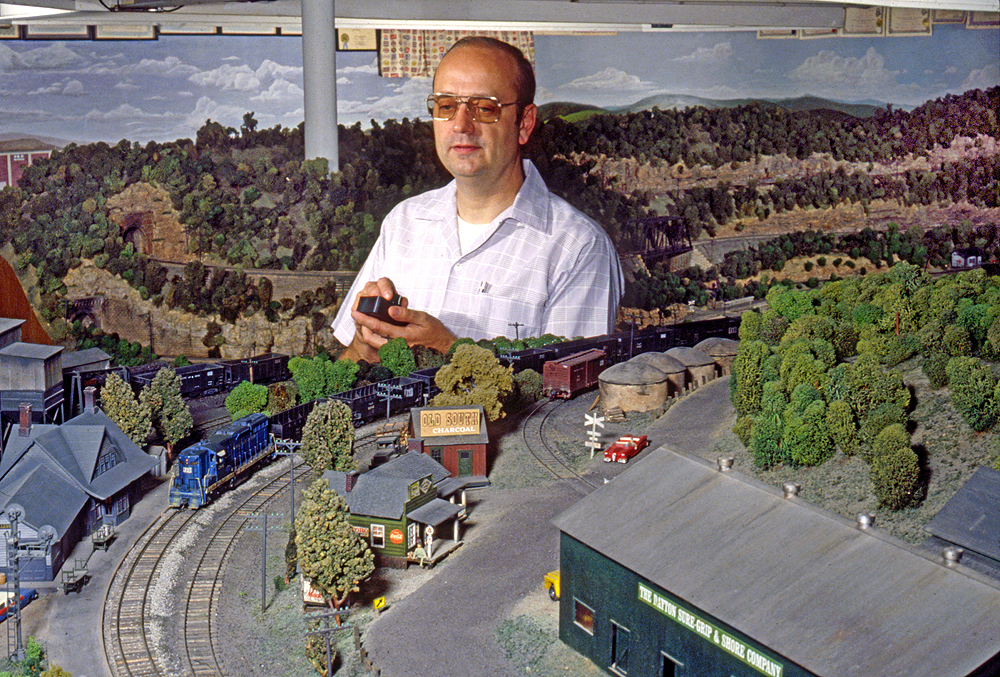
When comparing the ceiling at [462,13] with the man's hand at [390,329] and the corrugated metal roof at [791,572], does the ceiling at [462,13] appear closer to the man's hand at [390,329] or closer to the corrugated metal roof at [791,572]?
the man's hand at [390,329]

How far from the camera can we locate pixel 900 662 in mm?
19000

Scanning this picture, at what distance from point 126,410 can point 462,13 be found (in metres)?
17.6

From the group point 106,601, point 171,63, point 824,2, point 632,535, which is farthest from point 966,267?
point 106,601

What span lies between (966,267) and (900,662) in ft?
102

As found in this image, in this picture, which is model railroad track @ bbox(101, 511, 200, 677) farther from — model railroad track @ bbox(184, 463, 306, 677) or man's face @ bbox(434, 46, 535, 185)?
man's face @ bbox(434, 46, 535, 185)

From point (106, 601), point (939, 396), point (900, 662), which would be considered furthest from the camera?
point (939, 396)

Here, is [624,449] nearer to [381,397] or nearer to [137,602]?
[381,397]

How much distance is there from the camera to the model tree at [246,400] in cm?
3762

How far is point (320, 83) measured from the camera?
3869cm

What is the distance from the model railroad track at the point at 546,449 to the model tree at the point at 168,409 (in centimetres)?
1094

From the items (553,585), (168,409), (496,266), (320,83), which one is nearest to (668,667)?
(553,585)

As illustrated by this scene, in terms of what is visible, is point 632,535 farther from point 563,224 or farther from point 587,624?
point 563,224

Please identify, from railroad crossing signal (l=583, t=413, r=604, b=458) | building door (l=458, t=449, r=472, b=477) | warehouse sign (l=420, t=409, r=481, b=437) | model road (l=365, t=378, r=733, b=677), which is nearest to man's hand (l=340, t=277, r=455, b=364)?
warehouse sign (l=420, t=409, r=481, b=437)

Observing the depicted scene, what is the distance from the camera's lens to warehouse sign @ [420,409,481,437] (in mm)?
33625
